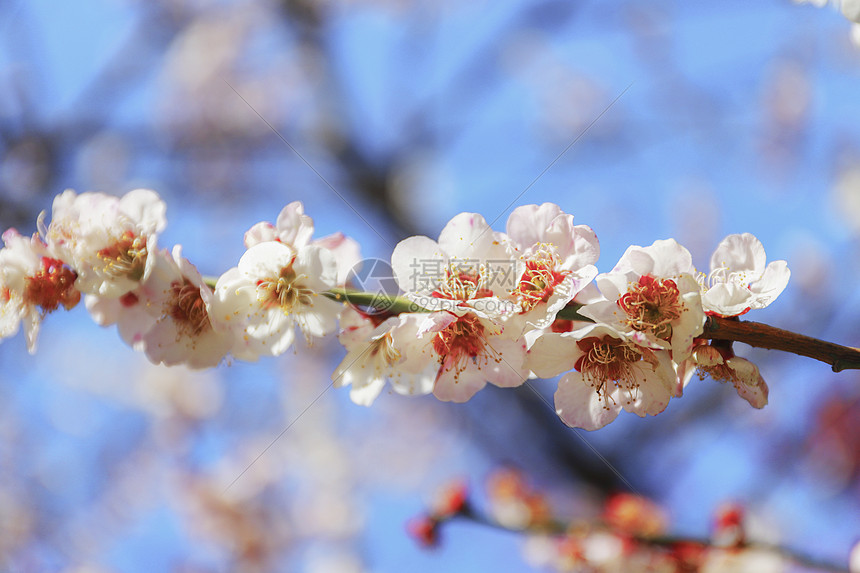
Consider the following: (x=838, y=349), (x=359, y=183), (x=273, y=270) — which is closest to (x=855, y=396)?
(x=359, y=183)

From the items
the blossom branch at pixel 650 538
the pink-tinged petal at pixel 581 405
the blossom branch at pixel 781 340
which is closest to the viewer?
the blossom branch at pixel 781 340

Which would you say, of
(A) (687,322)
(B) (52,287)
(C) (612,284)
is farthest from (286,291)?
(A) (687,322)

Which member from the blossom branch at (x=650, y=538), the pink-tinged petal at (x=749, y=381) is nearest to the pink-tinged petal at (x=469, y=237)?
the pink-tinged petal at (x=749, y=381)

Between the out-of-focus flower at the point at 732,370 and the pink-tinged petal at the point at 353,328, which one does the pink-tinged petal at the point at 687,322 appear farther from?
the pink-tinged petal at the point at 353,328

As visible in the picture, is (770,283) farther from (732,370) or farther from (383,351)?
(383,351)

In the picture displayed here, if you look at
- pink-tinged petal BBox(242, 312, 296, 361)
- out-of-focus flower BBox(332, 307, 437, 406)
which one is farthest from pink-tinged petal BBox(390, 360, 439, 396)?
pink-tinged petal BBox(242, 312, 296, 361)

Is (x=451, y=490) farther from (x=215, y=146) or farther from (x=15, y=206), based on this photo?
(x=215, y=146)
